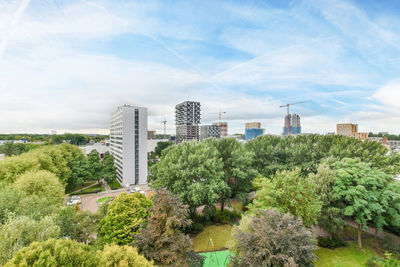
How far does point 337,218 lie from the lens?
14031mm

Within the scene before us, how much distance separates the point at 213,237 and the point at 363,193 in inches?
495

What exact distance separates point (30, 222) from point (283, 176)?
1551cm

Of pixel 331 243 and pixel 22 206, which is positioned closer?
pixel 22 206

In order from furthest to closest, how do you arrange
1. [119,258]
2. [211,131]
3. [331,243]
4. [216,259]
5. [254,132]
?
[254,132] → [211,131] → [331,243] → [216,259] → [119,258]

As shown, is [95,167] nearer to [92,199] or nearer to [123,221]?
[92,199]

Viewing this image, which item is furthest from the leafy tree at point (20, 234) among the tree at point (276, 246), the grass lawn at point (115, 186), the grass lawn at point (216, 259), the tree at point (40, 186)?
the grass lawn at point (115, 186)

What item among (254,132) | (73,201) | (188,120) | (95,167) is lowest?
(73,201)

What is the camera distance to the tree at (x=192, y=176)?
16.0m

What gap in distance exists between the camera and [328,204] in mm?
14625

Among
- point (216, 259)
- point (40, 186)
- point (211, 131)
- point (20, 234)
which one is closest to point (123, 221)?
point (20, 234)

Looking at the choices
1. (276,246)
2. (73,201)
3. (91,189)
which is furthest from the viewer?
(91,189)

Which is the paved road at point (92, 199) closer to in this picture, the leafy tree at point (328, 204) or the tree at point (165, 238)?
the tree at point (165, 238)

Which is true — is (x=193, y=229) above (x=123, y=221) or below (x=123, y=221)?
below

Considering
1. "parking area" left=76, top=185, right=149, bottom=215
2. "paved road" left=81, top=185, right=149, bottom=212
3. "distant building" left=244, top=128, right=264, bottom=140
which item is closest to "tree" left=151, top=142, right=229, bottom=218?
"parking area" left=76, top=185, right=149, bottom=215
